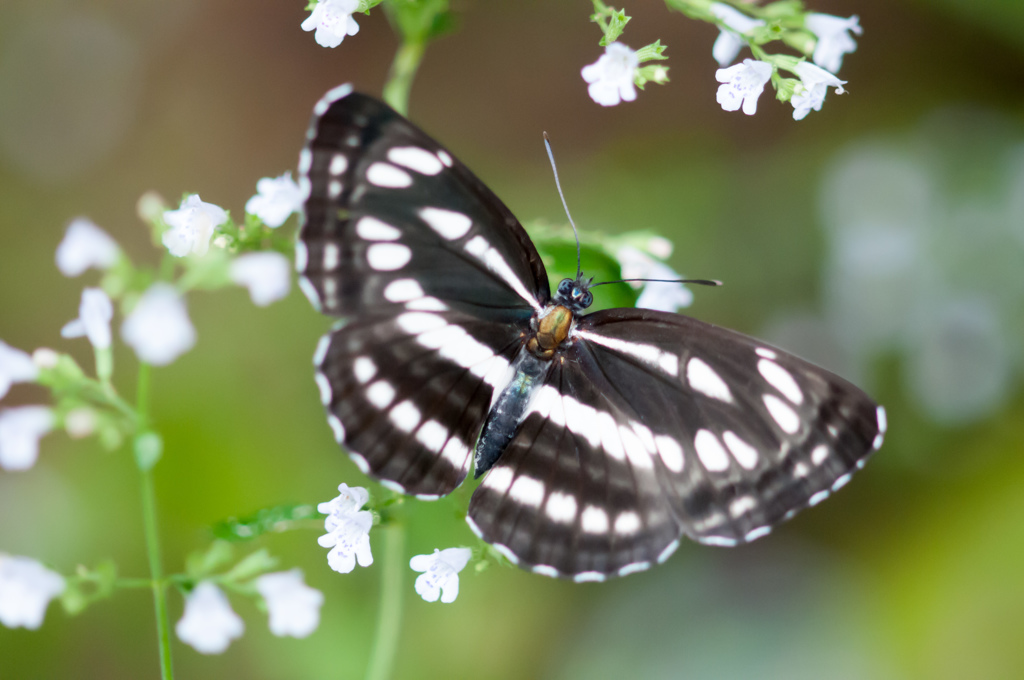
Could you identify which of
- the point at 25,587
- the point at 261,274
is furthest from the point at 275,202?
the point at 25,587

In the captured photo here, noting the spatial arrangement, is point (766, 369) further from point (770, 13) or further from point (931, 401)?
point (931, 401)

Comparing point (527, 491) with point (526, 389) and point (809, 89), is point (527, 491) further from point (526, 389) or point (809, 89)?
point (809, 89)

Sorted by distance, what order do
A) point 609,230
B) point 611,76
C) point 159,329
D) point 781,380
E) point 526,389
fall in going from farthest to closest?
point 609,230
point 526,389
point 781,380
point 611,76
point 159,329

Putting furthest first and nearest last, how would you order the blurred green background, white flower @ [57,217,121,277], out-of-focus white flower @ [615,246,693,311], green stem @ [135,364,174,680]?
the blurred green background
out-of-focus white flower @ [615,246,693,311]
white flower @ [57,217,121,277]
green stem @ [135,364,174,680]

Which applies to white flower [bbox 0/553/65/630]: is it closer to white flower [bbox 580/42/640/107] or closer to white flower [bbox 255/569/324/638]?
white flower [bbox 255/569/324/638]

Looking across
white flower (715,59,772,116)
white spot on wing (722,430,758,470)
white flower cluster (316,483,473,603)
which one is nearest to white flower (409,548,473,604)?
white flower cluster (316,483,473,603)

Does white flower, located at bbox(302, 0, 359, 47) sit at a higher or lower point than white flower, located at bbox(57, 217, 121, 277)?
higher

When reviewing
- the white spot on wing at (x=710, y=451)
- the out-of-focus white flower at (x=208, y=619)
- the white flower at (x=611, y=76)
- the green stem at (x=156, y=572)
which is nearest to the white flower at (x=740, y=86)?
the white flower at (x=611, y=76)

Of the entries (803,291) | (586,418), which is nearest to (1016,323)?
(803,291)
